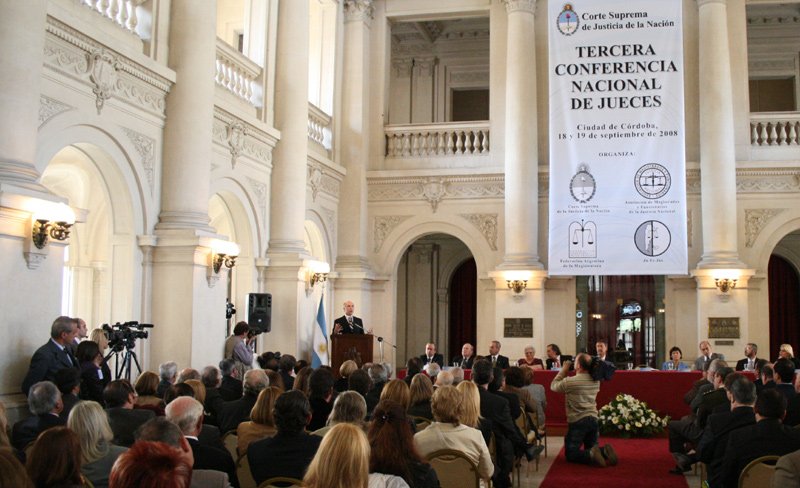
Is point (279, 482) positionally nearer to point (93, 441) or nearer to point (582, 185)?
point (93, 441)

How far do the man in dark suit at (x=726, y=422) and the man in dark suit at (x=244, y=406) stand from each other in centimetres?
312

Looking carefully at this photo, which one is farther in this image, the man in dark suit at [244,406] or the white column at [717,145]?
the white column at [717,145]

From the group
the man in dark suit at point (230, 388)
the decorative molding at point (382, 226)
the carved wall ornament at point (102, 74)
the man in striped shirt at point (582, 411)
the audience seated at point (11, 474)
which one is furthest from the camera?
the decorative molding at point (382, 226)

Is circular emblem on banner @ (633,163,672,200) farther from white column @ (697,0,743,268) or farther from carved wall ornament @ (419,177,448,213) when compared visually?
carved wall ornament @ (419,177,448,213)

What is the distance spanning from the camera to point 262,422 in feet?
16.8

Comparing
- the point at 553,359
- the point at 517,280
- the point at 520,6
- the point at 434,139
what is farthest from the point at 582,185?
the point at 520,6

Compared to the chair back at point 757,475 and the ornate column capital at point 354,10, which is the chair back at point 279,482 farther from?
the ornate column capital at point 354,10

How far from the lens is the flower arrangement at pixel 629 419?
35.9 feet

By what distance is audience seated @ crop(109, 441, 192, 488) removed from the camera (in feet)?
7.38

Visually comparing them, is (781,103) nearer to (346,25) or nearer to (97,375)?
(346,25)

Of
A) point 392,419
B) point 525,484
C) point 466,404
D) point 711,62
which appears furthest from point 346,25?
point 392,419

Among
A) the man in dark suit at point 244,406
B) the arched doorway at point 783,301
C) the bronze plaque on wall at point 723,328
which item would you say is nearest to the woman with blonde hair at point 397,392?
the man in dark suit at point 244,406

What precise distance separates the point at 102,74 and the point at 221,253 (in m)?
2.41

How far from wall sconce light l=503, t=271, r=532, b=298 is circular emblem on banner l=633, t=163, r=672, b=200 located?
2.41 meters
